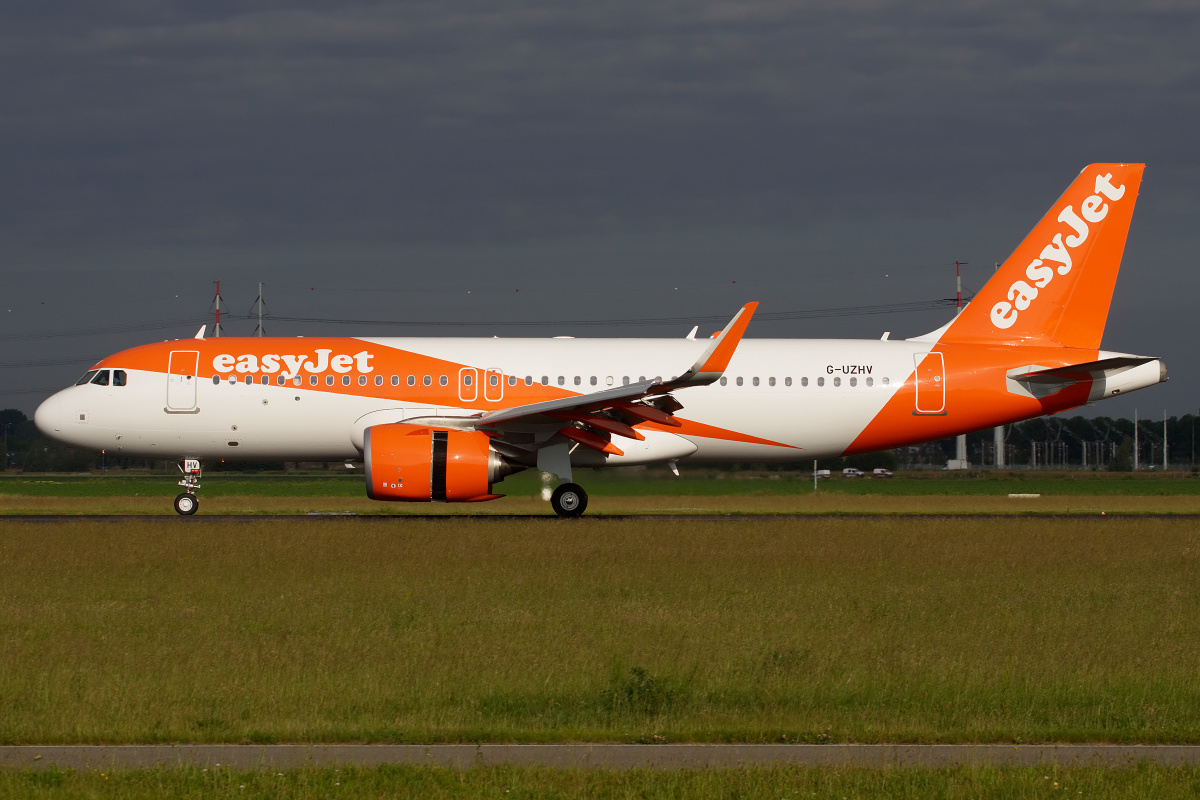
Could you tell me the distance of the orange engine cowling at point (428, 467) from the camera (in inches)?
882

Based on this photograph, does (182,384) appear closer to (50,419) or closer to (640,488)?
(50,419)

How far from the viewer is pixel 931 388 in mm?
26266

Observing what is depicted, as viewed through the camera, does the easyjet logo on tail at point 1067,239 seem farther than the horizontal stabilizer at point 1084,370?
Yes

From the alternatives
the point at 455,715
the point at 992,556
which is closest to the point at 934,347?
the point at 992,556

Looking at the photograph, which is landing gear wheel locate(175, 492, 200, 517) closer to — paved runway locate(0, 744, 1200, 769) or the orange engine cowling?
the orange engine cowling

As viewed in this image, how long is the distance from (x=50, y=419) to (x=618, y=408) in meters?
12.3

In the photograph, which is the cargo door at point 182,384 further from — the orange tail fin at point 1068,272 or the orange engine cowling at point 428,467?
the orange tail fin at point 1068,272

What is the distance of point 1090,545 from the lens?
19.3 metres

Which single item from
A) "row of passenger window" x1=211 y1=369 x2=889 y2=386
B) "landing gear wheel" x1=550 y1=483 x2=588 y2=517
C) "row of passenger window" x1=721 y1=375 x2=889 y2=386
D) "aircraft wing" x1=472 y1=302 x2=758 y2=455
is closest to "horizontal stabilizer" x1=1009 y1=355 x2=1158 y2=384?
"row of passenger window" x1=721 y1=375 x2=889 y2=386

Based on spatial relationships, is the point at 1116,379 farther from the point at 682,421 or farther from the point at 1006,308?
the point at 682,421

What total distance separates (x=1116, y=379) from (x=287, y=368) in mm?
17328

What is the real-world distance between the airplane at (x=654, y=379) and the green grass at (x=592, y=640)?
19.7 ft

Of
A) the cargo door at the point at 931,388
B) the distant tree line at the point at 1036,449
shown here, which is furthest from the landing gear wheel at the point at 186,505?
the distant tree line at the point at 1036,449

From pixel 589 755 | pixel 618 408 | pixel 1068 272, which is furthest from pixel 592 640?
pixel 1068 272
